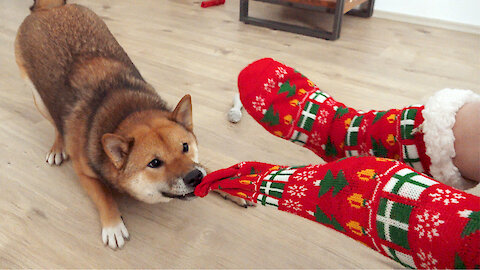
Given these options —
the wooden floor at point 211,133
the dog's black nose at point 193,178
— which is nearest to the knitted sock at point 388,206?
the dog's black nose at point 193,178

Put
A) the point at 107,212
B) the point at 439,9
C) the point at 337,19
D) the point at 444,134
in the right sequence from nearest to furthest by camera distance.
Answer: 1. the point at 444,134
2. the point at 107,212
3. the point at 337,19
4. the point at 439,9

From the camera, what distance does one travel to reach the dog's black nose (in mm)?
803

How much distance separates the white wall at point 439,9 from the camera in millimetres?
2287

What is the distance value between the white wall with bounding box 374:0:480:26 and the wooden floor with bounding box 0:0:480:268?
4.8 inches

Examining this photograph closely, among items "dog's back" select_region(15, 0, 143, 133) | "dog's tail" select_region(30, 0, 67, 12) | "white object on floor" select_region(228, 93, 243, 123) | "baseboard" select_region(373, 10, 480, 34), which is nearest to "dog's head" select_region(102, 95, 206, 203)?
"dog's back" select_region(15, 0, 143, 133)

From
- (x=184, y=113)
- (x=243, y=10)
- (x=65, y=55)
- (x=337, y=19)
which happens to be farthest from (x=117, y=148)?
(x=243, y=10)

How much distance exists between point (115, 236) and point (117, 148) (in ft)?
0.74

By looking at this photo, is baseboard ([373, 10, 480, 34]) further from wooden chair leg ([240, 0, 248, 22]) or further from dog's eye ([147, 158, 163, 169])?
dog's eye ([147, 158, 163, 169])

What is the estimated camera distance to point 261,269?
84cm

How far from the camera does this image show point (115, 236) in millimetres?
882

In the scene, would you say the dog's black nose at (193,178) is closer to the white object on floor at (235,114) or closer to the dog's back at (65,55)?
the dog's back at (65,55)

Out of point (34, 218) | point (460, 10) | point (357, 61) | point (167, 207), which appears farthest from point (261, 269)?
point (460, 10)

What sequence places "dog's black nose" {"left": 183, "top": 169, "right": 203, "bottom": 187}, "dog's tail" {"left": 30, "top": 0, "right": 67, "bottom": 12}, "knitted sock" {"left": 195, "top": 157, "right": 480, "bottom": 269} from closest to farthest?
"knitted sock" {"left": 195, "top": 157, "right": 480, "bottom": 269}, "dog's black nose" {"left": 183, "top": 169, "right": 203, "bottom": 187}, "dog's tail" {"left": 30, "top": 0, "right": 67, "bottom": 12}

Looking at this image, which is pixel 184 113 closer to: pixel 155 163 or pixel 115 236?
pixel 155 163
